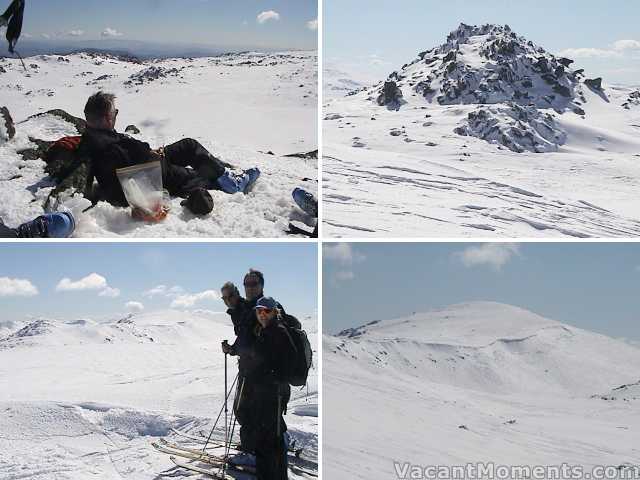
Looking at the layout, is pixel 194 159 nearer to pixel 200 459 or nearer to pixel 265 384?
pixel 265 384

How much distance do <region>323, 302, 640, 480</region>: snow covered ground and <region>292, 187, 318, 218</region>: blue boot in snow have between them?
1.79ft

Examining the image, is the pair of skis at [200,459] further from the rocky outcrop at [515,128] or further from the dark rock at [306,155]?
the rocky outcrop at [515,128]

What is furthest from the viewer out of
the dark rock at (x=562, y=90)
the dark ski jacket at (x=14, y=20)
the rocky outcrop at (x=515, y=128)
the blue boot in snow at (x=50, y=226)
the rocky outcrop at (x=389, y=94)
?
the dark rock at (x=562, y=90)

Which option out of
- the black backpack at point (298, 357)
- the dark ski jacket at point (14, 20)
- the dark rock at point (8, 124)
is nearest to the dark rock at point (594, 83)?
the dark ski jacket at point (14, 20)

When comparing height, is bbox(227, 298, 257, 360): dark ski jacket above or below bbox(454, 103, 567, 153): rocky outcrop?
below

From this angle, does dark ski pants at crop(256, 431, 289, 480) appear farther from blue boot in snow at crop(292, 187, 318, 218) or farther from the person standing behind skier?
blue boot in snow at crop(292, 187, 318, 218)

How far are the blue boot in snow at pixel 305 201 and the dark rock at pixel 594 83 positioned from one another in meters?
20.0

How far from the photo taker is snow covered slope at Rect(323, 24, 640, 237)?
9.36 ft

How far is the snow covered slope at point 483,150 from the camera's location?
112 inches

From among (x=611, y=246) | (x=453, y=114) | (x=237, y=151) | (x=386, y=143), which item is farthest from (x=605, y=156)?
(x=237, y=151)

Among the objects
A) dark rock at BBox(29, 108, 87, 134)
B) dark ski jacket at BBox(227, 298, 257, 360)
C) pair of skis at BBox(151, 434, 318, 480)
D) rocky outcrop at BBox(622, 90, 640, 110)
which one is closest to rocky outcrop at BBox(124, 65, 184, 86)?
dark rock at BBox(29, 108, 87, 134)

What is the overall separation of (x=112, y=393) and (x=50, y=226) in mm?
733

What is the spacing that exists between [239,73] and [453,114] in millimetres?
8249

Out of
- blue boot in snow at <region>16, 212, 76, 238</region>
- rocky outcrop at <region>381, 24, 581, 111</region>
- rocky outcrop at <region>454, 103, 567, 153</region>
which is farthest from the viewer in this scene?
rocky outcrop at <region>381, 24, 581, 111</region>
